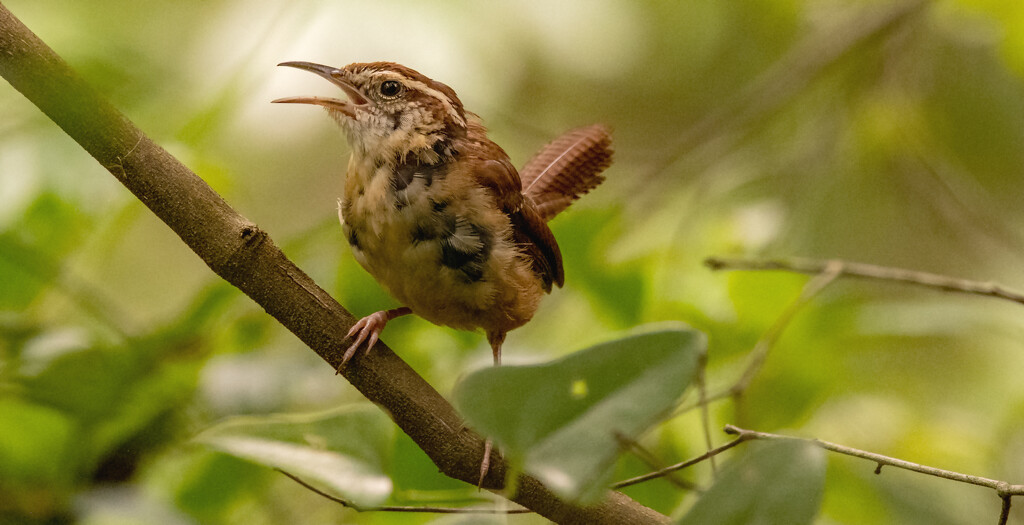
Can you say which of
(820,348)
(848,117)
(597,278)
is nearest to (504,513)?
(597,278)

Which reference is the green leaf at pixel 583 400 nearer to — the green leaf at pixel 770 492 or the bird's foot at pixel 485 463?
the green leaf at pixel 770 492

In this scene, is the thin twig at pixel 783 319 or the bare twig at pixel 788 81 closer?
the thin twig at pixel 783 319

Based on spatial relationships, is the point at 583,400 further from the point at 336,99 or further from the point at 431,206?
the point at 336,99

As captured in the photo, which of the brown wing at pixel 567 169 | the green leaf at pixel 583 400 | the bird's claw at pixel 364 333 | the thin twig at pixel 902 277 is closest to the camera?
the green leaf at pixel 583 400

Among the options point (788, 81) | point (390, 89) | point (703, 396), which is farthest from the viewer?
point (788, 81)

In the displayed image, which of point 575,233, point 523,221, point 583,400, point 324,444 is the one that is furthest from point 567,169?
point 583,400

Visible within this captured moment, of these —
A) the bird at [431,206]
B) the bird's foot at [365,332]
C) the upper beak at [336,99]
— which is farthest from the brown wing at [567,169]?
the bird's foot at [365,332]
